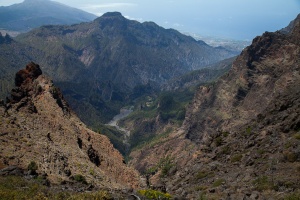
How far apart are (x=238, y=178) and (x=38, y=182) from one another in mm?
16800

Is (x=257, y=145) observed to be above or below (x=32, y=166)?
above

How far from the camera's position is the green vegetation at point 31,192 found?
22047 mm

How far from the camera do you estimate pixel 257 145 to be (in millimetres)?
40531

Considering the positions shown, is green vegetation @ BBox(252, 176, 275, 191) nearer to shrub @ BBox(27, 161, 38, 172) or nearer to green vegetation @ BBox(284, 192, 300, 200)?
green vegetation @ BBox(284, 192, 300, 200)

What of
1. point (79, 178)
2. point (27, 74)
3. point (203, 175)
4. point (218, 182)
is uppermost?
point (27, 74)

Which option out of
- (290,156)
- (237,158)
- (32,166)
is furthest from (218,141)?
(32,166)

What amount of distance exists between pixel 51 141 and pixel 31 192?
53.1 feet

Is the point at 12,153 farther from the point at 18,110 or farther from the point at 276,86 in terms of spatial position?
the point at 276,86

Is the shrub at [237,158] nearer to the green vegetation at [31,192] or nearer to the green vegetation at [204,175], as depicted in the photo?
the green vegetation at [204,175]

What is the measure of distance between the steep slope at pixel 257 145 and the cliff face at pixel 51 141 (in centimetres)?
740

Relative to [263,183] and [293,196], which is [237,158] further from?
[293,196]

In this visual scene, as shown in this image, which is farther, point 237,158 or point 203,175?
point 237,158

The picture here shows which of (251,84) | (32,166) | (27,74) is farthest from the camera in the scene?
(251,84)

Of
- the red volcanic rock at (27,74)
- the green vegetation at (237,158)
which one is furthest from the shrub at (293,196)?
→ the red volcanic rock at (27,74)
